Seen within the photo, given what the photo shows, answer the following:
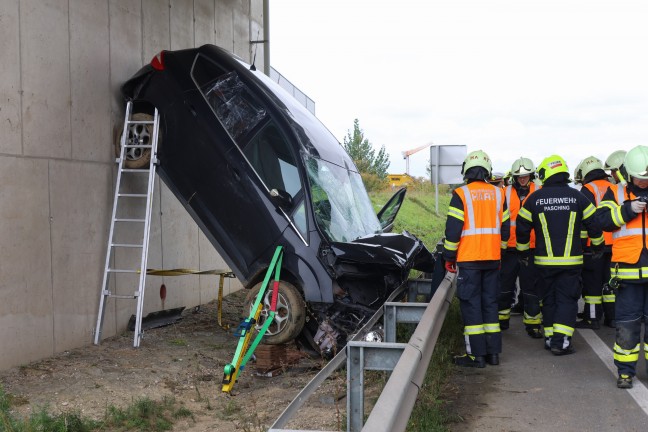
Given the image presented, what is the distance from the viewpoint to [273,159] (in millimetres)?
7023

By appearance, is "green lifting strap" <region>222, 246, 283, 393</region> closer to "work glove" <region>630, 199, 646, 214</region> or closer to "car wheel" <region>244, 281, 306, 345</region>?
"car wheel" <region>244, 281, 306, 345</region>

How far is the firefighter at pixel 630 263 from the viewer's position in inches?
232

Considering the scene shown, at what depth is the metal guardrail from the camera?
329cm

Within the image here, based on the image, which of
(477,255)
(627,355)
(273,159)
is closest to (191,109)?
(273,159)

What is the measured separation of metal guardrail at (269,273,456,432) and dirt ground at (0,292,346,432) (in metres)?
0.54

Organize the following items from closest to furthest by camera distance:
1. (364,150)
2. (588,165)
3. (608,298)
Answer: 1. (608,298)
2. (588,165)
3. (364,150)

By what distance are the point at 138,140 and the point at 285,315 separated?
2.66 metres

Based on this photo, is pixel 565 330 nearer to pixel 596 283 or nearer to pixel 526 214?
pixel 526 214

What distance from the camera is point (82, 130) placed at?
7332mm

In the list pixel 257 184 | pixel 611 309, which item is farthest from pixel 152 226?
pixel 611 309

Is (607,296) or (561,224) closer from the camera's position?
(561,224)

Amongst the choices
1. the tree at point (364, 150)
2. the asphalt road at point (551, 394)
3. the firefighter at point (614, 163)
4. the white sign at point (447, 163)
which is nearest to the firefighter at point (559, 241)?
the asphalt road at point (551, 394)

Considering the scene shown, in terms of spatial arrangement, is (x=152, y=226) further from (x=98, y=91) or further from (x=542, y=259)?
(x=542, y=259)

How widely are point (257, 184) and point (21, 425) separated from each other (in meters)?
3.02
